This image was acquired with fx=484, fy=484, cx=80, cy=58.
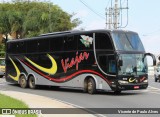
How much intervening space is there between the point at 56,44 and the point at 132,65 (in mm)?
5775

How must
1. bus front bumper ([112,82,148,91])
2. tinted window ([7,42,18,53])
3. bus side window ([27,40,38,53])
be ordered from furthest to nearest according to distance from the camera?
tinted window ([7,42,18,53]), bus side window ([27,40,38,53]), bus front bumper ([112,82,148,91])

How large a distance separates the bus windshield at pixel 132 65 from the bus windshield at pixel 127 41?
16.7 inches

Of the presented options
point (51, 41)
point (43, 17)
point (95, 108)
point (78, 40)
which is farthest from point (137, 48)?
point (43, 17)

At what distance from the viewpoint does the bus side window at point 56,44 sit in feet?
93.5

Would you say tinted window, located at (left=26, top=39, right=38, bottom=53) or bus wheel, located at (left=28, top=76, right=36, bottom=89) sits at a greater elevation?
tinted window, located at (left=26, top=39, right=38, bottom=53)

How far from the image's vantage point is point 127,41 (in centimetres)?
2569

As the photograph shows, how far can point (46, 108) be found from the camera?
17.4 metres

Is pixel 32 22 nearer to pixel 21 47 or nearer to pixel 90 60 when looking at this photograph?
pixel 21 47

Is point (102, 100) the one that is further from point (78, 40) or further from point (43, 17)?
point (43, 17)

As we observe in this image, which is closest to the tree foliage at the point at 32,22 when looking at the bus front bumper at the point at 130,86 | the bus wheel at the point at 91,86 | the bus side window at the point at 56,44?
the bus side window at the point at 56,44

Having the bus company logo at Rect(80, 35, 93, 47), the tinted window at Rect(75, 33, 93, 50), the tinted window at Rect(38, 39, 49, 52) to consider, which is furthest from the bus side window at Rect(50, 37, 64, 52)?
the bus company logo at Rect(80, 35, 93, 47)

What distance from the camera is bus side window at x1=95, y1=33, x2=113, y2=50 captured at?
25.0 metres

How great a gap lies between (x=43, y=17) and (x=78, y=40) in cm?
3753

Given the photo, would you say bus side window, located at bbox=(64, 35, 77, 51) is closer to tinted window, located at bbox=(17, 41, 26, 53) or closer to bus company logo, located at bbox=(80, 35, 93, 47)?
bus company logo, located at bbox=(80, 35, 93, 47)
